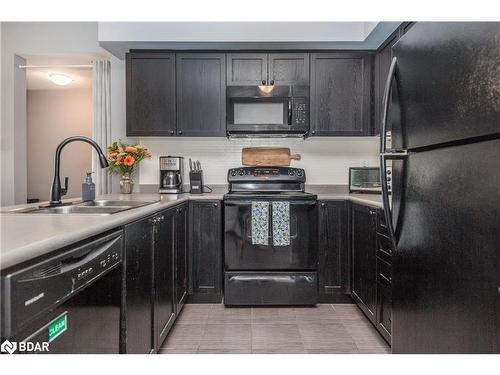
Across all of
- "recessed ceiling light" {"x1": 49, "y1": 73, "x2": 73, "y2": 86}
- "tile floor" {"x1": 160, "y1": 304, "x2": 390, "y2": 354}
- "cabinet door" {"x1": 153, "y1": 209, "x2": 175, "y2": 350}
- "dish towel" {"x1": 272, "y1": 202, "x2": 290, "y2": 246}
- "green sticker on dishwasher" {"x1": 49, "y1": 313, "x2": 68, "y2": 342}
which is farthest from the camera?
"recessed ceiling light" {"x1": 49, "y1": 73, "x2": 73, "y2": 86}

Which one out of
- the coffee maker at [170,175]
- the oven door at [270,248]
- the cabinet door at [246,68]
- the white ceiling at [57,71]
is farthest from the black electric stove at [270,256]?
the white ceiling at [57,71]

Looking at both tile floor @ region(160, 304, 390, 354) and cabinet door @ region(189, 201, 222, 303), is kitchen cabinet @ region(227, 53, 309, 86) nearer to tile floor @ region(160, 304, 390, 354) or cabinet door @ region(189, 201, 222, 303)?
cabinet door @ region(189, 201, 222, 303)

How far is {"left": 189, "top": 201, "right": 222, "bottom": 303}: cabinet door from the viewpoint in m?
2.86

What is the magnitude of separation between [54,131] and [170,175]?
4.39 metres

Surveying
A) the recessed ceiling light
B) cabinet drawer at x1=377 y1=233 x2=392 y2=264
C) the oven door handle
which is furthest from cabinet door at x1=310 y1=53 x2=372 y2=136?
the recessed ceiling light

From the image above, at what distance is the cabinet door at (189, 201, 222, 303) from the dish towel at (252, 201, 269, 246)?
303mm

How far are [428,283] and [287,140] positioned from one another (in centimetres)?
237

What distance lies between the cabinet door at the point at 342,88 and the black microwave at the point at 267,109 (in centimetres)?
13

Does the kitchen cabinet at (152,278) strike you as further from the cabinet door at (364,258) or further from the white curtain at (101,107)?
the white curtain at (101,107)

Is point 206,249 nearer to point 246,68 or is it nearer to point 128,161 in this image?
point 128,161

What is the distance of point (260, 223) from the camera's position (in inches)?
109

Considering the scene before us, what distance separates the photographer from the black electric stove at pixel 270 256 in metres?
2.78

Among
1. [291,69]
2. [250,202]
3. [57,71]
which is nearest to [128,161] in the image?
[250,202]

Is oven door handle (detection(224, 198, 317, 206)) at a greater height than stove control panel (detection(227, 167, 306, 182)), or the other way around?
stove control panel (detection(227, 167, 306, 182))
